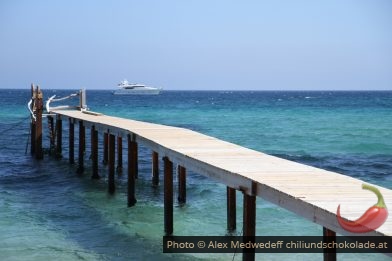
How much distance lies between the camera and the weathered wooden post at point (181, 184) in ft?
46.0

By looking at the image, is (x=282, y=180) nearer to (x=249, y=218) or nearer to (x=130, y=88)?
(x=249, y=218)

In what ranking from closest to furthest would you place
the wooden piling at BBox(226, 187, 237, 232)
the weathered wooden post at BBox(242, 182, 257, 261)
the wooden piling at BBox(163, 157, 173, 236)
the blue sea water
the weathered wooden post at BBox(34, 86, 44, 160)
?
the weathered wooden post at BBox(242, 182, 257, 261)
the blue sea water
the wooden piling at BBox(163, 157, 173, 236)
the wooden piling at BBox(226, 187, 237, 232)
the weathered wooden post at BBox(34, 86, 44, 160)

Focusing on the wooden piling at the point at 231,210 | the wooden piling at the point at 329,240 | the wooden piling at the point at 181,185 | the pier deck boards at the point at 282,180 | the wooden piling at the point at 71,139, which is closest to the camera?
the pier deck boards at the point at 282,180

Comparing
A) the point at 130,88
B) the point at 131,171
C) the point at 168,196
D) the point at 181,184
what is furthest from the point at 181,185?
the point at 130,88

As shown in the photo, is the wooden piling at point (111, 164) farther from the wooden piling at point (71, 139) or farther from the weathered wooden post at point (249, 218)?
the weathered wooden post at point (249, 218)

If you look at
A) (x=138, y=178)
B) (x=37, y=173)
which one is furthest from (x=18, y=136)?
(x=138, y=178)

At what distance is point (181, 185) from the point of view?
14273mm

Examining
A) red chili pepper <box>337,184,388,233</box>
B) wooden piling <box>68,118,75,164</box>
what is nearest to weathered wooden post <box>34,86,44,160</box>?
wooden piling <box>68,118,75,164</box>

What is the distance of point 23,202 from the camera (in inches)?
607

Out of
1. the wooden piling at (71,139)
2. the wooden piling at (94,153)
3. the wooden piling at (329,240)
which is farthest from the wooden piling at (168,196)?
the wooden piling at (71,139)

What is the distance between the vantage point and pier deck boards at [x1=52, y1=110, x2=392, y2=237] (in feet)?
21.6

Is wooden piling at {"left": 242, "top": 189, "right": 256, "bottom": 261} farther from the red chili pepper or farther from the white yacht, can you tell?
the white yacht

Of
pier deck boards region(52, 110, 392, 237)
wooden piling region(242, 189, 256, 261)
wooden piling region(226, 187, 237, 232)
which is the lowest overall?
wooden piling region(226, 187, 237, 232)

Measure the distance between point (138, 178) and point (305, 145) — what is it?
11235 mm
